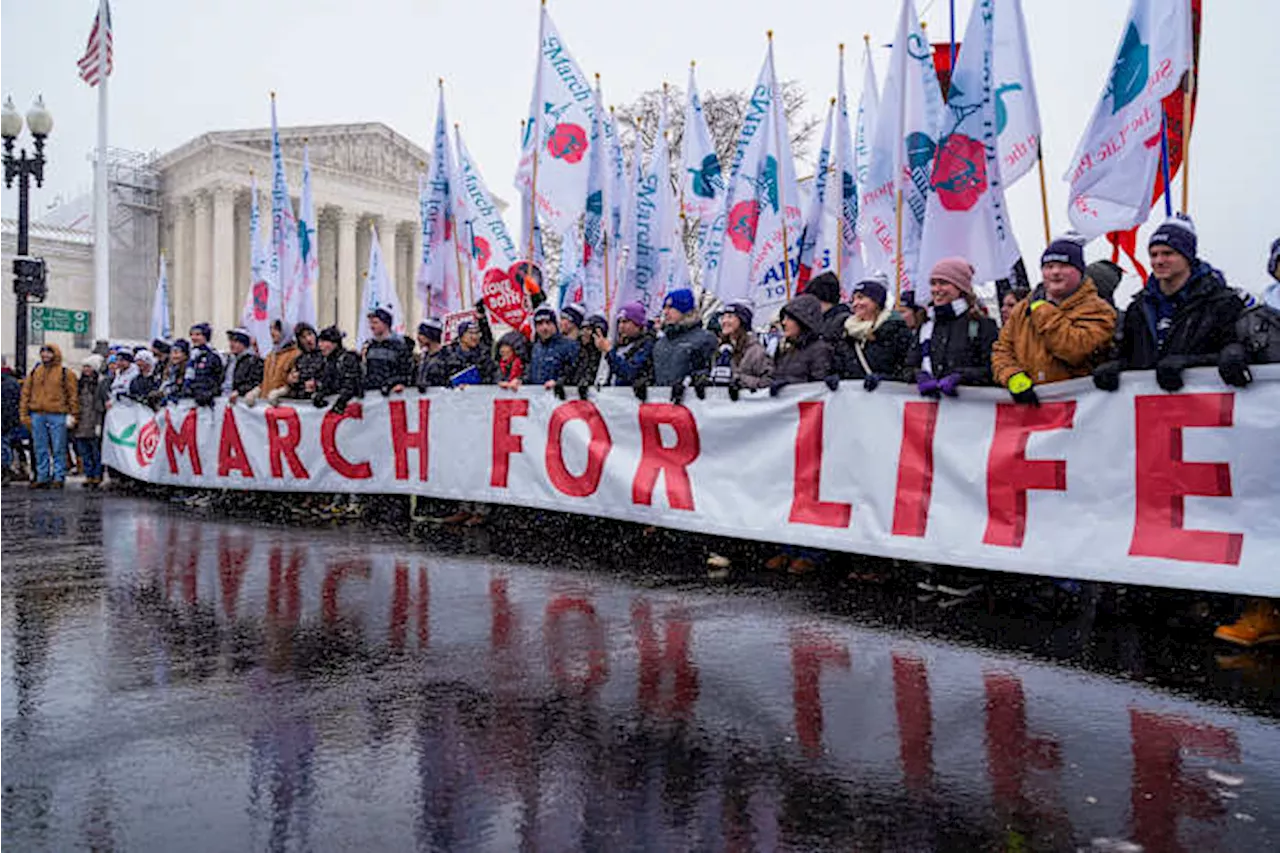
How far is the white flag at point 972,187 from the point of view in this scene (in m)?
7.43

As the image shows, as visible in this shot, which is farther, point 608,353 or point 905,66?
point 608,353

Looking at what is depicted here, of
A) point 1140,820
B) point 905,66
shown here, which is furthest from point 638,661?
point 905,66

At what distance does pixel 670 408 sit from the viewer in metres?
8.14

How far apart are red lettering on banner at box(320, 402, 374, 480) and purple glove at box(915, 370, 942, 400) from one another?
6.00 metres

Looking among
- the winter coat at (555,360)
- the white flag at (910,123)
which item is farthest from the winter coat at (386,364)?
the white flag at (910,123)

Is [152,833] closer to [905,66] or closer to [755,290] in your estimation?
[905,66]

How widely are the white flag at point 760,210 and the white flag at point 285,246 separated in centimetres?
652

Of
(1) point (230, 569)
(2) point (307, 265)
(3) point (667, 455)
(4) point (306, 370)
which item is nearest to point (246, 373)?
(4) point (306, 370)

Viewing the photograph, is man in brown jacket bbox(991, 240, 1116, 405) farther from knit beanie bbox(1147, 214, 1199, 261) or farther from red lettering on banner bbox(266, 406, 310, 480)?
red lettering on banner bbox(266, 406, 310, 480)

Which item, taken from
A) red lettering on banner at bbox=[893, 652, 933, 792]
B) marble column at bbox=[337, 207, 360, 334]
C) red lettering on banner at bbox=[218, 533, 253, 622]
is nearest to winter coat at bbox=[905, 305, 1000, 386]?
red lettering on banner at bbox=[893, 652, 933, 792]

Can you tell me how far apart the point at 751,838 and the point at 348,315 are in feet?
212

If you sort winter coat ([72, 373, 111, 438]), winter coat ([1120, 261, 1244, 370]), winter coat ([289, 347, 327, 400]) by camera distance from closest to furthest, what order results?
winter coat ([1120, 261, 1244, 370]), winter coat ([289, 347, 327, 400]), winter coat ([72, 373, 111, 438])

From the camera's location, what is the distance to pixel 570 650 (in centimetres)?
502

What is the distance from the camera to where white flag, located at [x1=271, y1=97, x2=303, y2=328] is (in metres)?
15.3
